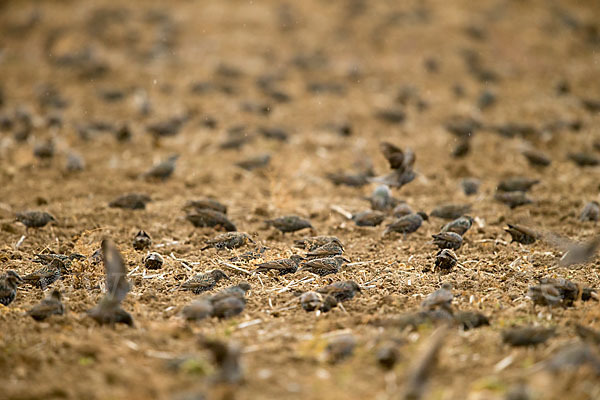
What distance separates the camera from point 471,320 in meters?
4.37

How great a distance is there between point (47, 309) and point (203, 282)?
4.14ft

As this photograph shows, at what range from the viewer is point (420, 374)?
3396 millimetres

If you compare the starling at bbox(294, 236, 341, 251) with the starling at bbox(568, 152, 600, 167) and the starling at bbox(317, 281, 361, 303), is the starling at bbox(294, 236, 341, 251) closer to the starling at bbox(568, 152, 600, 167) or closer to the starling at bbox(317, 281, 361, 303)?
the starling at bbox(317, 281, 361, 303)

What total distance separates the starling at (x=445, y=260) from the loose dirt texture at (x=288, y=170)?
126 mm

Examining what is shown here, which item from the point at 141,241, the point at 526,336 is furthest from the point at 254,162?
the point at 526,336

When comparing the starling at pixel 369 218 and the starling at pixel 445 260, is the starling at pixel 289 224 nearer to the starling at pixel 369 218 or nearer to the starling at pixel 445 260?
the starling at pixel 369 218

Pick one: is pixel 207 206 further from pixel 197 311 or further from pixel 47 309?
pixel 47 309

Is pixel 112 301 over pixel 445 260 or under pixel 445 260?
over

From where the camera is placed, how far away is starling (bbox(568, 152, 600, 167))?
856cm

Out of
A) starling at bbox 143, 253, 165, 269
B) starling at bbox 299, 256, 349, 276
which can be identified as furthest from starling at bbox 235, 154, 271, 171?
starling at bbox 299, 256, 349, 276

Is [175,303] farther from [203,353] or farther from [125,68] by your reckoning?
[125,68]

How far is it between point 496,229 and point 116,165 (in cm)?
551

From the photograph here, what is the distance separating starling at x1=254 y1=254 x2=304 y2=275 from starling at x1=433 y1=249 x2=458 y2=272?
1289mm

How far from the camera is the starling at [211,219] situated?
659cm
